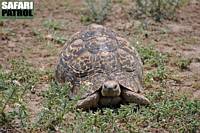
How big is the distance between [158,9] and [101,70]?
11.9 feet

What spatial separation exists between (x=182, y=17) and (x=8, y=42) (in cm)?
280

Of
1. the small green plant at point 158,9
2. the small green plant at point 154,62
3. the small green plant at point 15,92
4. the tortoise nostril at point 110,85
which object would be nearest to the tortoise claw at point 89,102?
the tortoise nostril at point 110,85

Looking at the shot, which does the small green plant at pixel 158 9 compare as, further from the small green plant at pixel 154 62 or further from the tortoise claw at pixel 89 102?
the tortoise claw at pixel 89 102

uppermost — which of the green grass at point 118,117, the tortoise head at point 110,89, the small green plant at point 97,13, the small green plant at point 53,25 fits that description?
the small green plant at point 97,13

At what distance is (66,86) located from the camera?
4199 mm

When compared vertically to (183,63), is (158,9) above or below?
above

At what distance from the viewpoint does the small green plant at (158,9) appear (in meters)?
8.05

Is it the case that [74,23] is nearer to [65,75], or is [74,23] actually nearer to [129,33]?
[129,33]

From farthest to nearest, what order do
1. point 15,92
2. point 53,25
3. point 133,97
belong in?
point 53,25 → point 133,97 → point 15,92

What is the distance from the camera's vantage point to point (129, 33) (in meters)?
7.36

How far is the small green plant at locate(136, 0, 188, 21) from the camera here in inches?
317

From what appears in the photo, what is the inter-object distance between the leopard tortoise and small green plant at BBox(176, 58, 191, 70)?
112 cm

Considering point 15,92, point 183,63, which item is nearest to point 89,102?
point 15,92

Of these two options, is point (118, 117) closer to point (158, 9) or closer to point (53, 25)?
point (53, 25)
